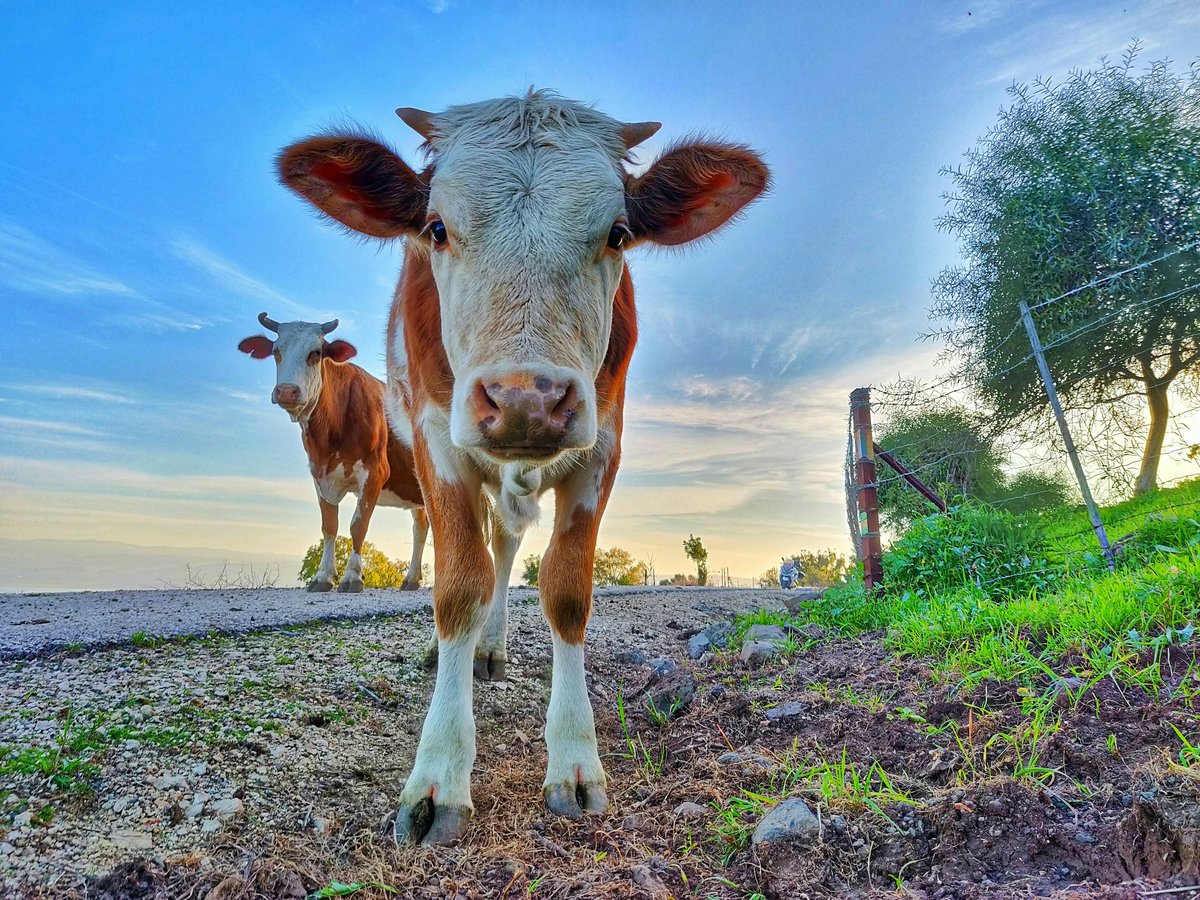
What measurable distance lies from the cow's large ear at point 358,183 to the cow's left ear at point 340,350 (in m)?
8.51

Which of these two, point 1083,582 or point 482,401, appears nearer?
point 482,401

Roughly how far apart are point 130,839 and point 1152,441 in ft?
49.6

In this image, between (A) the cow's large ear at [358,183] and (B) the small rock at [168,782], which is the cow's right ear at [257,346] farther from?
(B) the small rock at [168,782]

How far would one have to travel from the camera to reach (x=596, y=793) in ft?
9.20

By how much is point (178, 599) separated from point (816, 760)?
23.3ft

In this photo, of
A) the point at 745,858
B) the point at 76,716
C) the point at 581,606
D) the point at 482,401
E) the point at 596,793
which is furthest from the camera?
the point at 581,606

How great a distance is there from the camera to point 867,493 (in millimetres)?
7086

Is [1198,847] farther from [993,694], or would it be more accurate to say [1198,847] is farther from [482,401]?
[482,401]

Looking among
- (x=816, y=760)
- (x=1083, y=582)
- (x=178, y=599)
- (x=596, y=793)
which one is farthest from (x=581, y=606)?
(x=178, y=599)

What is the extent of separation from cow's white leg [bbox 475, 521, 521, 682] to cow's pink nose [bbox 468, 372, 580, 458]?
7.04 ft

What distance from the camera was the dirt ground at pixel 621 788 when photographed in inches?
82.0

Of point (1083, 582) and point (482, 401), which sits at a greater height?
point (482, 401)

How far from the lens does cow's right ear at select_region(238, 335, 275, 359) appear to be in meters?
11.4

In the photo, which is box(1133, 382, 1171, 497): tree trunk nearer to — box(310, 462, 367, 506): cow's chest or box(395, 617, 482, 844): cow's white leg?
box(395, 617, 482, 844): cow's white leg
